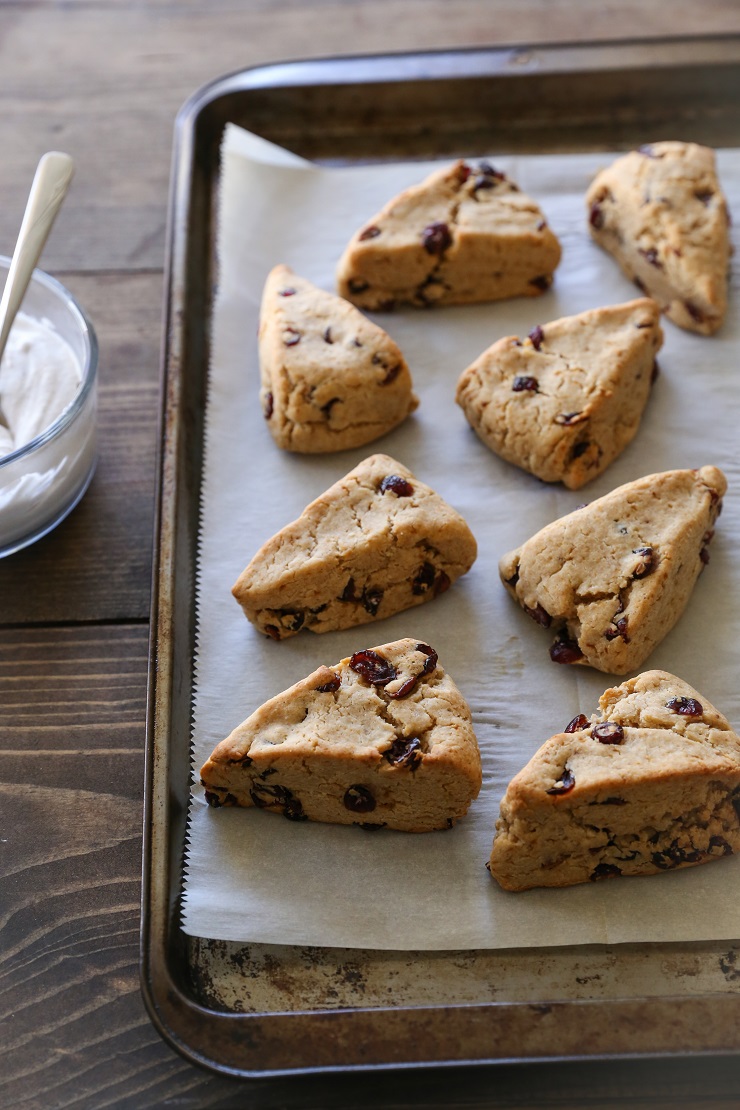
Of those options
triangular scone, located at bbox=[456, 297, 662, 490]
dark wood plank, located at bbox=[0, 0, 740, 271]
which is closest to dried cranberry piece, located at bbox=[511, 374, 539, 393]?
triangular scone, located at bbox=[456, 297, 662, 490]

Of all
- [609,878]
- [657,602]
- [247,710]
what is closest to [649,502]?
Result: [657,602]

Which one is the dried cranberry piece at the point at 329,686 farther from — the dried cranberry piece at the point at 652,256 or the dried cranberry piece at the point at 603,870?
the dried cranberry piece at the point at 652,256

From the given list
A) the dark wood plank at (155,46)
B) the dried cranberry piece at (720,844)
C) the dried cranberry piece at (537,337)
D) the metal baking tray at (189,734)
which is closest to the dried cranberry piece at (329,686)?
the metal baking tray at (189,734)

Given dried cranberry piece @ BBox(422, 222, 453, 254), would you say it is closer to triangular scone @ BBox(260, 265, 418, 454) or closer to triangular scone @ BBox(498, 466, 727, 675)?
triangular scone @ BBox(260, 265, 418, 454)

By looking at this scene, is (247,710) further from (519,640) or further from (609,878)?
(609,878)

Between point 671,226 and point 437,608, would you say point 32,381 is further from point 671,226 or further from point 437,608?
point 671,226
